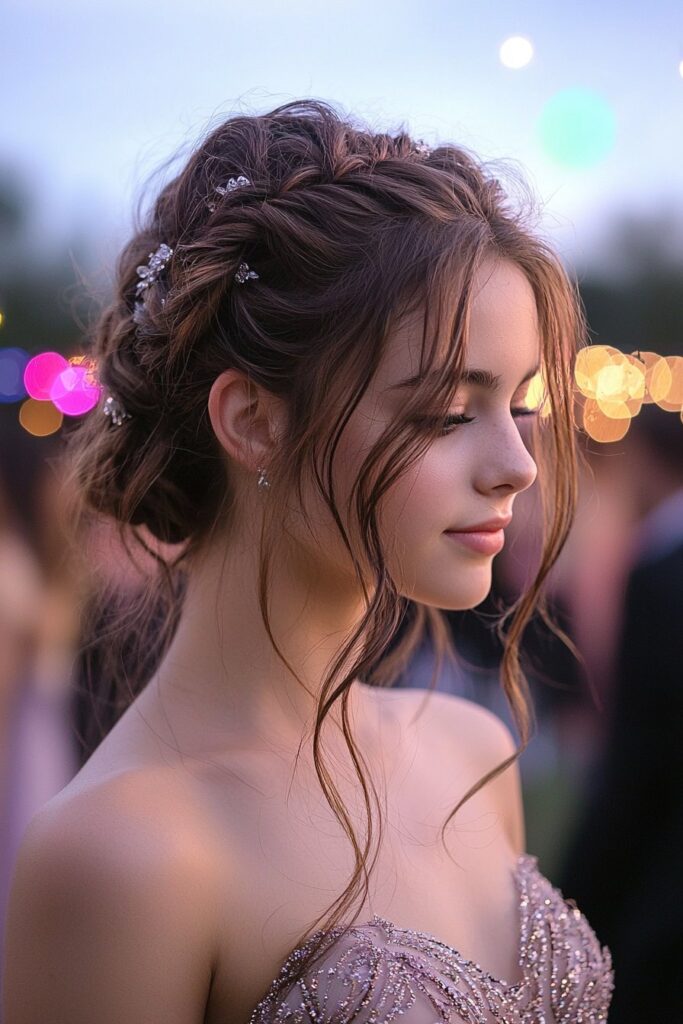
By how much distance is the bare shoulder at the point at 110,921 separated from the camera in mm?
1159

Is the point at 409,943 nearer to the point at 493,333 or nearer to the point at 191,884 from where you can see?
the point at 191,884

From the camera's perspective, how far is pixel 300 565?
1.43m

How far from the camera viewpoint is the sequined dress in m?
1.23

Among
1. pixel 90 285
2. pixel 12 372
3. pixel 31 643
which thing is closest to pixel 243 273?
pixel 90 285

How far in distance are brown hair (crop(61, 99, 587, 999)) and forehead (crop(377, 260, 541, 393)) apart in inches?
0.7

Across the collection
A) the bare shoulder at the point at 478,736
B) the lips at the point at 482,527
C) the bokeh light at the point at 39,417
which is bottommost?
the bokeh light at the point at 39,417

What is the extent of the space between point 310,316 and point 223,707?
1.80 ft

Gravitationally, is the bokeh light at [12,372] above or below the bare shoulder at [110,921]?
below

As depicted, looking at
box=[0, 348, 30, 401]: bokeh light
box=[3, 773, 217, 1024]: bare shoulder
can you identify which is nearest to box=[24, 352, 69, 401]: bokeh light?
box=[0, 348, 30, 401]: bokeh light

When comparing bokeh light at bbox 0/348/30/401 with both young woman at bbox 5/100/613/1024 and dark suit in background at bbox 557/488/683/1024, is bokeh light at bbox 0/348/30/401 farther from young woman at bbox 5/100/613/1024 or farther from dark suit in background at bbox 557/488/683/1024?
dark suit in background at bbox 557/488/683/1024

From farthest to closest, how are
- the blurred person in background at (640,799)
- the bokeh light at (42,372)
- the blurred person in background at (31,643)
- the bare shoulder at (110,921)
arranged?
the bokeh light at (42,372)
the blurred person in background at (31,643)
the blurred person in background at (640,799)
the bare shoulder at (110,921)

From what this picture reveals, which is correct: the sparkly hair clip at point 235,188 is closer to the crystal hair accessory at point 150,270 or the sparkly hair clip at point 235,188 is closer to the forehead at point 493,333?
the crystal hair accessory at point 150,270

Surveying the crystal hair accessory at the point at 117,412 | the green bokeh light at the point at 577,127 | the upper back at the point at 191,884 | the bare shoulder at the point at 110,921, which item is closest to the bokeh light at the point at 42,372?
the crystal hair accessory at the point at 117,412

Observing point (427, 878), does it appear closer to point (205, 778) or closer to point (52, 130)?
point (205, 778)
